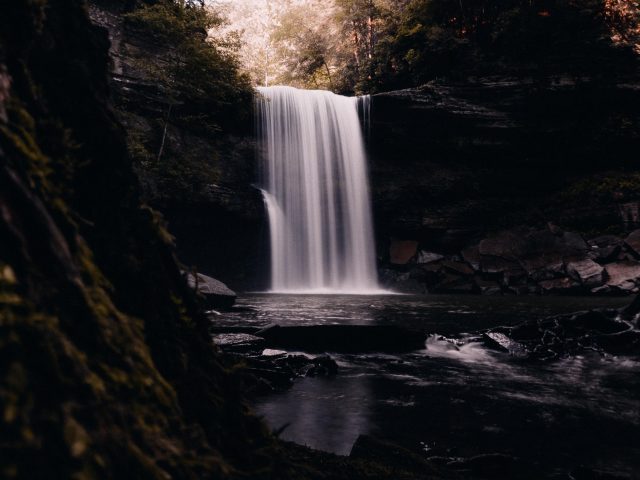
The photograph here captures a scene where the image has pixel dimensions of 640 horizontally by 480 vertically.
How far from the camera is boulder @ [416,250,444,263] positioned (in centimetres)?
2588

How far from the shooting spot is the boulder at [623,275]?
20.2m

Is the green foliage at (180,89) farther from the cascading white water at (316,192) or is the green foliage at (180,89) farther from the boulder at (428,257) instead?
the boulder at (428,257)

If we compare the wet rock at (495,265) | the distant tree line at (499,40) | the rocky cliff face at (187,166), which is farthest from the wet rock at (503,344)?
the distant tree line at (499,40)

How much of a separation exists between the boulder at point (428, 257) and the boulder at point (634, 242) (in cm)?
914

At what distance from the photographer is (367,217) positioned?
27.7 metres

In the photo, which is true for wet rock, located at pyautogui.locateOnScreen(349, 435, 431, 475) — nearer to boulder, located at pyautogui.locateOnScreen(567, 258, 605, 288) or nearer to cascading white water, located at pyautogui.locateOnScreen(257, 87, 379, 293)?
boulder, located at pyautogui.locateOnScreen(567, 258, 605, 288)

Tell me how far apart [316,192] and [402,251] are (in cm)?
634

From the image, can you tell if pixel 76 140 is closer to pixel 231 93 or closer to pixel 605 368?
pixel 605 368

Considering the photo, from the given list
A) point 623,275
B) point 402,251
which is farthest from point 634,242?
point 402,251

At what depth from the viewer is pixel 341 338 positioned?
30.3 ft

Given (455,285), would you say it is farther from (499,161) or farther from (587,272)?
(499,161)

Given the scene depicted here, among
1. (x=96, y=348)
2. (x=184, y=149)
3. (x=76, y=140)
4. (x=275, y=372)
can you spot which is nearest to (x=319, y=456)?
(x=96, y=348)

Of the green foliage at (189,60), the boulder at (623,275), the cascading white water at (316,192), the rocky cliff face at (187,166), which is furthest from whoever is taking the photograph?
the cascading white water at (316,192)

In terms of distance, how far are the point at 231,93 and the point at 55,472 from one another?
77.9 feet
